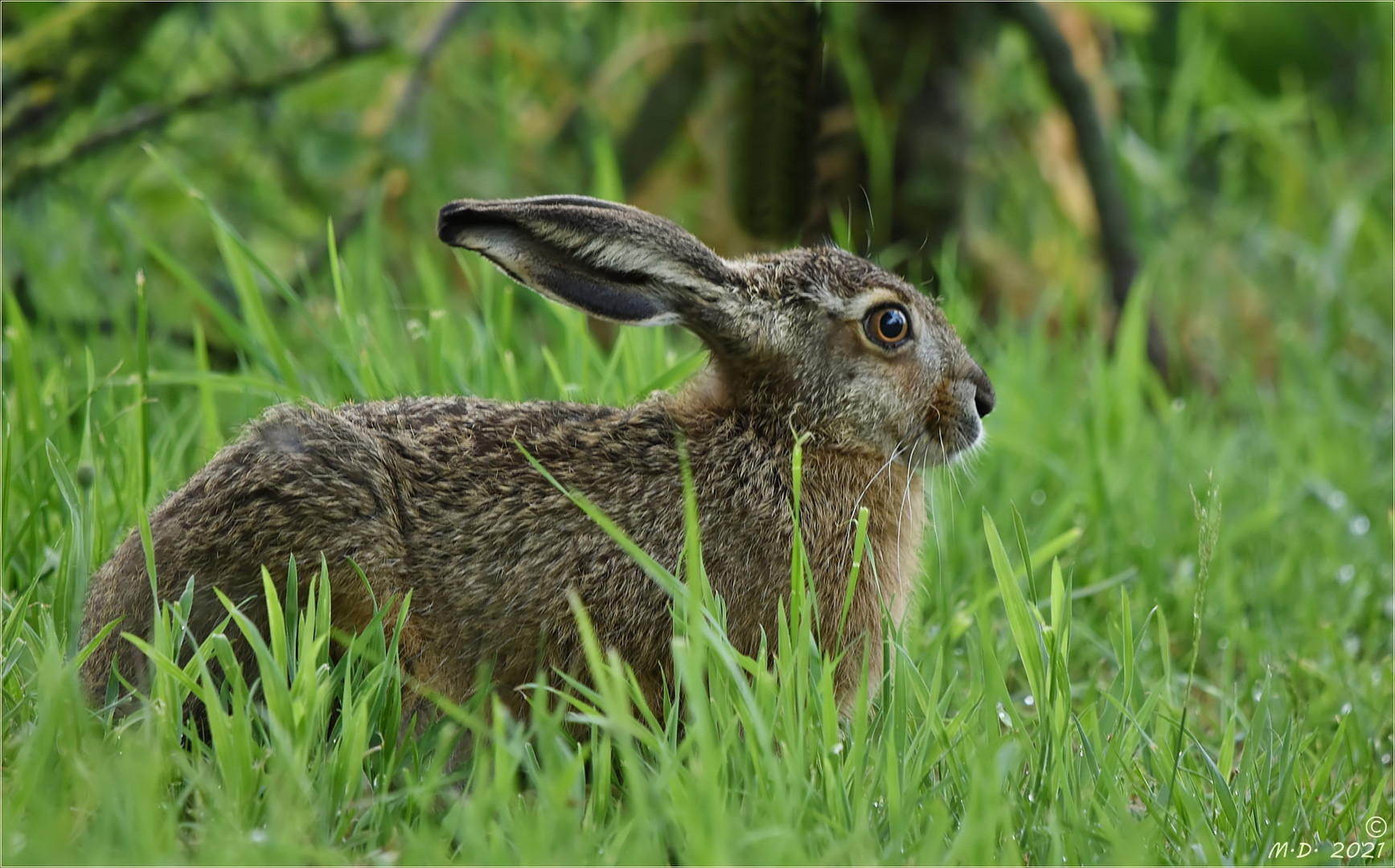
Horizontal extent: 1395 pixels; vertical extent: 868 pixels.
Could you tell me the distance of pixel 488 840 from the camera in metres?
2.76

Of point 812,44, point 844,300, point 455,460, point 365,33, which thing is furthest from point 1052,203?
point 455,460

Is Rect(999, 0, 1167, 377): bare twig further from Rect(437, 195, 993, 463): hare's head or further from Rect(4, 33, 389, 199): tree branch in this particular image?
Rect(437, 195, 993, 463): hare's head

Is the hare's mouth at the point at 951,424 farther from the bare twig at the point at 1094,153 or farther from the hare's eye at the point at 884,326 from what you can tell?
the bare twig at the point at 1094,153

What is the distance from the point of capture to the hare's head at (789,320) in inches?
152

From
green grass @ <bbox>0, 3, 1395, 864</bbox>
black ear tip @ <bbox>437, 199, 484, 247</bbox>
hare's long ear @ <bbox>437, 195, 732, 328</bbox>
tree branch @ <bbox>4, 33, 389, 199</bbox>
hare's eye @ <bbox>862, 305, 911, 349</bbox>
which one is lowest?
green grass @ <bbox>0, 3, 1395, 864</bbox>

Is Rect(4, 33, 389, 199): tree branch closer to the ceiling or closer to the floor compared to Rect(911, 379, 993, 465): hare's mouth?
closer to the ceiling

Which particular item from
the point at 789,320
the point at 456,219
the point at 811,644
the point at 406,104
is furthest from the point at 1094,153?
the point at 811,644

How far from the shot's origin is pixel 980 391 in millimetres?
4297

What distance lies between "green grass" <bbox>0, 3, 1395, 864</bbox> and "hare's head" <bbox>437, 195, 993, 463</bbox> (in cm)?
45

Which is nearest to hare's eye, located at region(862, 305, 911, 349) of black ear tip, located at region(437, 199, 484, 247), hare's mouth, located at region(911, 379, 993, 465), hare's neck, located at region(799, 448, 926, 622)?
hare's mouth, located at region(911, 379, 993, 465)

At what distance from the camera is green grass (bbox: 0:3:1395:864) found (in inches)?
106

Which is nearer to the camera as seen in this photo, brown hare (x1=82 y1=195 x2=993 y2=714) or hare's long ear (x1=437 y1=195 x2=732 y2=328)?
brown hare (x1=82 y1=195 x2=993 y2=714)

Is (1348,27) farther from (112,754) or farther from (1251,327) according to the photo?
(112,754)

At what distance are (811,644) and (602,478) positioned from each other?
876mm
